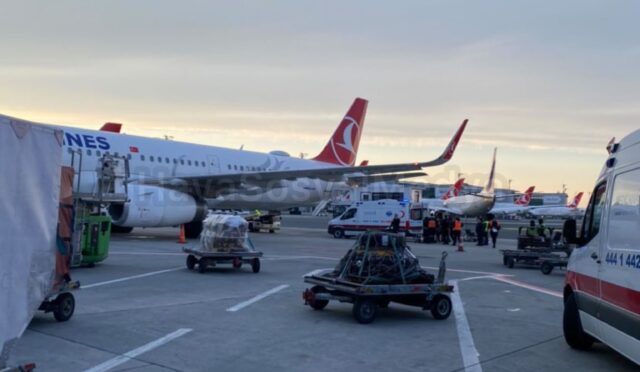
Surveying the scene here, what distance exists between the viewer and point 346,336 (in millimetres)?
8453

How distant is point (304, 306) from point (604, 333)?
16.6 ft

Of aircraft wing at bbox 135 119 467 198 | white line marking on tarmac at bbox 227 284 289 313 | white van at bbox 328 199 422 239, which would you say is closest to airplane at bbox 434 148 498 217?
white van at bbox 328 199 422 239

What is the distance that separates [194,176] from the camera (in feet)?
85.5

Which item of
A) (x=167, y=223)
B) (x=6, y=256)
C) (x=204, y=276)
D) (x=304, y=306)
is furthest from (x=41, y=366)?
(x=167, y=223)

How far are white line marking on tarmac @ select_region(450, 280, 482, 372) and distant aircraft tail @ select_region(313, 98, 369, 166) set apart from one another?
81.6ft

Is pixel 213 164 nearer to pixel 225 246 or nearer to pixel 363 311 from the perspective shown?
pixel 225 246

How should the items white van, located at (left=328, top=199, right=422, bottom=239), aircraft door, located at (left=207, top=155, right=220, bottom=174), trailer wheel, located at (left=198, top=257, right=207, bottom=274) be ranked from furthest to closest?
white van, located at (left=328, top=199, right=422, bottom=239) → aircraft door, located at (left=207, top=155, right=220, bottom=174) → trailer wheel, located at (left=198, top=257, right=207, bottom=274)

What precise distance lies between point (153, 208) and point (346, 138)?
52.0ft

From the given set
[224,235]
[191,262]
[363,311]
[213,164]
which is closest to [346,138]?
[213,164]

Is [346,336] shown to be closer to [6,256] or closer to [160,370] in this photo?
[160,370]

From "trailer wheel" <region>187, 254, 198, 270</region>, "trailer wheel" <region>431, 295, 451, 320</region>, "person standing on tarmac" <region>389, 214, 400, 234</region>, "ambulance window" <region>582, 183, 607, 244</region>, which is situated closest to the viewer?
"ambulance window" <region>582, 183, 607, 244</region>

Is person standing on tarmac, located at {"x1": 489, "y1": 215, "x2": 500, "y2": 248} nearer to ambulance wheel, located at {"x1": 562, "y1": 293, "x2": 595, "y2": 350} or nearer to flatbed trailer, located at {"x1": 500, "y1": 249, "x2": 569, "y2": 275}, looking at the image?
flatbed trailer, located at {"x1": 500, "y1": 249, "x2": 569, "y2": 275}

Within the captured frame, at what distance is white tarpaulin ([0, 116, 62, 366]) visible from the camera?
4922mm

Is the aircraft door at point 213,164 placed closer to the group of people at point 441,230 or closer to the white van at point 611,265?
the group of people at point 441,230
